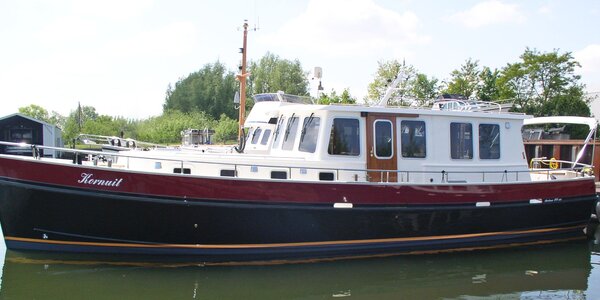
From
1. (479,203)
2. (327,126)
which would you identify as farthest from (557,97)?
(327,126)

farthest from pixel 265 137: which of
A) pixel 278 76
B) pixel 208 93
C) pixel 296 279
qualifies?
pixel 208 93

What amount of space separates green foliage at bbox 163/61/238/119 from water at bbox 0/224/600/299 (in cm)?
3870

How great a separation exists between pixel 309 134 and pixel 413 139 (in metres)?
2.05

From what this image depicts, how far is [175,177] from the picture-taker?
795 centimetres

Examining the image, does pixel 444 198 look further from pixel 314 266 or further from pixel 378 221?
pixel 314 266

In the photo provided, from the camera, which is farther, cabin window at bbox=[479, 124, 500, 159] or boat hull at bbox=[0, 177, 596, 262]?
cabin window at bbox=[479, 124, 500, 159]

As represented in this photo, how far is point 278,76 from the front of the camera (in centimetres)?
4350

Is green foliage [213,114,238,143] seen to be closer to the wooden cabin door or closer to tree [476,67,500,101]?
tree [476,67,500,101]

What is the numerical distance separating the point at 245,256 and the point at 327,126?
277 centimetres

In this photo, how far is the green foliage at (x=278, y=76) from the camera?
4353 cm

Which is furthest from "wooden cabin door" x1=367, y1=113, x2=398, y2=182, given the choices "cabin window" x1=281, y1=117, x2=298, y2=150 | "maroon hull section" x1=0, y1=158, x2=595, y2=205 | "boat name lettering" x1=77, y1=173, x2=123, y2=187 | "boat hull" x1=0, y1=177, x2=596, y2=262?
"boat name lettering" x1=77, y1=173, x2=123, y2=187

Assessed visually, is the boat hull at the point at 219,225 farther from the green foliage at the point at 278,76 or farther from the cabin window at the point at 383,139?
the green foliage at the point at 278,76

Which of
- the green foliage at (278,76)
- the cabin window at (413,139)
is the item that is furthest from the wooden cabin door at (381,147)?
the green foliage at (278,76)

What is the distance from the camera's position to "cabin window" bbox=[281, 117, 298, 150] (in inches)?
386
